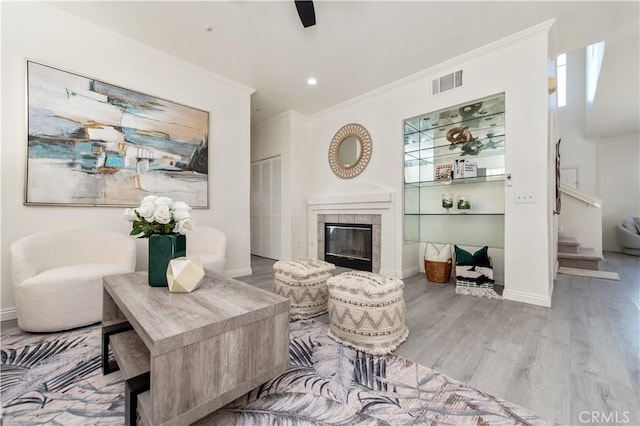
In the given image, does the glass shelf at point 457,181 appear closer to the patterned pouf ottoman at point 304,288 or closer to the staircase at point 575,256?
the patterned pouf ottoman at point 304,288

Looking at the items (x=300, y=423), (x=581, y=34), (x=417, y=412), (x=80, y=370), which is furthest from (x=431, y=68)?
(x=80, y=370)

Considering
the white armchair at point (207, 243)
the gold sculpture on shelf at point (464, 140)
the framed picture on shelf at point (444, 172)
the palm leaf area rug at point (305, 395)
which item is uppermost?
the gold sculpture on shelf at point (464, 140)

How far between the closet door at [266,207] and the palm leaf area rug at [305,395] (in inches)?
130

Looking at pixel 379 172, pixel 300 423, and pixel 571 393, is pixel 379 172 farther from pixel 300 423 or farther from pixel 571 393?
pixel 300 423

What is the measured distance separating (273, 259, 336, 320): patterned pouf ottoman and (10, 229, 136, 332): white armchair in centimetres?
139

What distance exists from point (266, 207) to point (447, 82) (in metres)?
3.57

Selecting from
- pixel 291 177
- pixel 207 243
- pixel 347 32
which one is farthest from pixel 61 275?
pixel 347 32

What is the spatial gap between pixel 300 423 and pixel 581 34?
4.25m

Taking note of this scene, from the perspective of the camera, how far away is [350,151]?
13.8 feet

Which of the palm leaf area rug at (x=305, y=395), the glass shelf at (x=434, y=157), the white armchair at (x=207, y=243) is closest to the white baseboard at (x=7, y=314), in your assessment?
the palm leaf area rug at (x=305, y=395)

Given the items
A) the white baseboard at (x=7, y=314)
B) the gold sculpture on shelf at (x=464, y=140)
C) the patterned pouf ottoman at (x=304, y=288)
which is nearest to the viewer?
the white baseboard at (x=7, y=314)

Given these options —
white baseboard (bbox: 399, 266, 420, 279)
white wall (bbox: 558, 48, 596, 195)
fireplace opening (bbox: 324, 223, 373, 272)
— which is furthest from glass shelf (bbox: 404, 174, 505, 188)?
white wall (bbox: 558, 48, 596, 195)

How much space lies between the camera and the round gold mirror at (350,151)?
157 inches

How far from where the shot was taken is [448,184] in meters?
3.58
